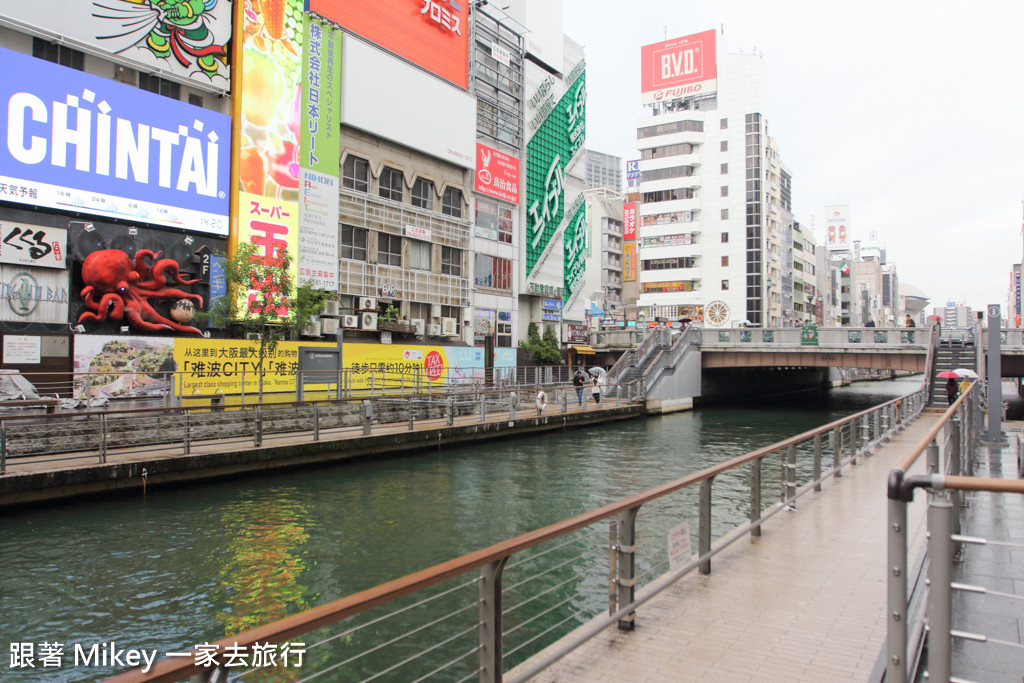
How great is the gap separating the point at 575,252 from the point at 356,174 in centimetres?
2484

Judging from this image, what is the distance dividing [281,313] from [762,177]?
67.6m

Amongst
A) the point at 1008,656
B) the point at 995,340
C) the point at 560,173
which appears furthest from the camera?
the point at 560,173

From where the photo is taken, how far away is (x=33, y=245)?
23.7m

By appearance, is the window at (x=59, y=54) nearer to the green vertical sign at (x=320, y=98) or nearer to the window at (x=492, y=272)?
the green vertical sign at (x=320, y=98)

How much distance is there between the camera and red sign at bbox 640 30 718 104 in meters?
82.2

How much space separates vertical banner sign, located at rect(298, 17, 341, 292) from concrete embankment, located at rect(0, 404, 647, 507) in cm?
1219

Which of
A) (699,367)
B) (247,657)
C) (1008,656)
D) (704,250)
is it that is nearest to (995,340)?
(1008,656)

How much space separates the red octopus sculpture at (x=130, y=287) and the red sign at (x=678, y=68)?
70487 mm

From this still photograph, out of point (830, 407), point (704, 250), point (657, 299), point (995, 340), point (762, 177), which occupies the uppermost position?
point (762, 177)

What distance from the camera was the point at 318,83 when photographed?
3400 cm

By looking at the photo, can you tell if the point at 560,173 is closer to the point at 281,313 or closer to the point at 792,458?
the point at 281,313

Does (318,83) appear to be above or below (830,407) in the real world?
above

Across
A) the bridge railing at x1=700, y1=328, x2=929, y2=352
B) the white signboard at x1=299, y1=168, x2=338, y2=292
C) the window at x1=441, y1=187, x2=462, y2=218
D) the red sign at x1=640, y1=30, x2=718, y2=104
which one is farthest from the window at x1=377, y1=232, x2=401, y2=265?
the red sign at x1=640, y1=30, x2=718, y2=104

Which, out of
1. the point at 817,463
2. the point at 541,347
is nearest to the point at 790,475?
the point at 817,463
